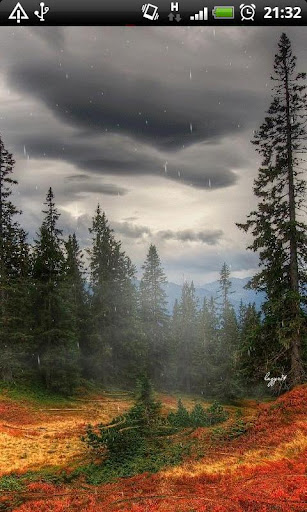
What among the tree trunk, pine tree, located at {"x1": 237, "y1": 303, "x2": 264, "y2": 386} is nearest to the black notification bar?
the tree trunk

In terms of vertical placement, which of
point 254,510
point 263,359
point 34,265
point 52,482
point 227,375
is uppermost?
point 34,265

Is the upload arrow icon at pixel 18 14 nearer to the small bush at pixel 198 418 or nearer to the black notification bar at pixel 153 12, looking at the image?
the black notification bar at pixel 153 12

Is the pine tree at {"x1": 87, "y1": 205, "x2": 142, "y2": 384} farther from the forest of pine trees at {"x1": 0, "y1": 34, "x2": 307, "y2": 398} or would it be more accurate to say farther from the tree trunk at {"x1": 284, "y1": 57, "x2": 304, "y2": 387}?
the tree trunk at {"x1": 284, "y1": 57, "x2": 304, "y2": 387}

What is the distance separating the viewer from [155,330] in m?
49.4

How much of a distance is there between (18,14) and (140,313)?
151 feet

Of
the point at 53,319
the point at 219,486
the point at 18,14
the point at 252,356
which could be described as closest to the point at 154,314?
the point at 53,319

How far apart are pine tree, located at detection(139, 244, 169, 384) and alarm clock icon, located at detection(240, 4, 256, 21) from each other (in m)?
43.9

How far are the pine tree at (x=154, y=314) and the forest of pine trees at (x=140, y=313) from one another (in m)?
0.14

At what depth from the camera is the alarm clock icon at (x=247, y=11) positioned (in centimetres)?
639

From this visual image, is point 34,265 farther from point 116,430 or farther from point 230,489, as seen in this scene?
point 230,489

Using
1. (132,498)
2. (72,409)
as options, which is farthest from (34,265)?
(132,498)

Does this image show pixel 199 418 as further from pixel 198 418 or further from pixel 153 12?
pixel 153 12

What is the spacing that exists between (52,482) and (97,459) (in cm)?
276

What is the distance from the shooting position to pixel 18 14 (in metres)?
6.57
